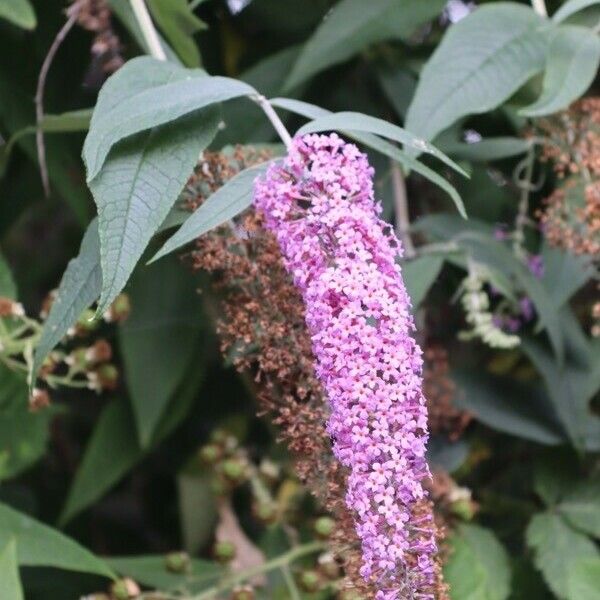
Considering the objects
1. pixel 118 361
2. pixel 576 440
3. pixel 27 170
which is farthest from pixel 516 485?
pixel 27 170

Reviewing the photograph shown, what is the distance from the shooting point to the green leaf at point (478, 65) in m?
1.02

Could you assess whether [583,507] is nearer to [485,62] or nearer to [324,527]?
[324,527]

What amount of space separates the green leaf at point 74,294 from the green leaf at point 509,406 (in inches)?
20.5

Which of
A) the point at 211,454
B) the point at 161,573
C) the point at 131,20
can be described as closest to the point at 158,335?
the point at 211,454

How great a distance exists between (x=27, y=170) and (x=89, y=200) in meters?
→ 0.11

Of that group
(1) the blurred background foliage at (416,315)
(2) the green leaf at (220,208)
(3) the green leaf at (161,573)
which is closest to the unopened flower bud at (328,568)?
(1) the blurred background foliage at (416,315)

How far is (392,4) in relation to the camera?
4.08 ft

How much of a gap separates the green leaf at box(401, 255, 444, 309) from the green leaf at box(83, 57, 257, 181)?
30 centimetres

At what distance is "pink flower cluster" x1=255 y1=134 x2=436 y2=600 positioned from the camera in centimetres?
75

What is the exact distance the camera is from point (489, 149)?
1228mm

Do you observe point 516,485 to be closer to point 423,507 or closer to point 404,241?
point 404,241

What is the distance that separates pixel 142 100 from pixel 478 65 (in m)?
0.32

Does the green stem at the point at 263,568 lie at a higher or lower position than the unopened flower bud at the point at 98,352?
lower

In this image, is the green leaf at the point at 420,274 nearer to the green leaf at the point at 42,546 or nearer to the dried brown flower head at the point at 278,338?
the dried brown flower head at the point at 278,338
